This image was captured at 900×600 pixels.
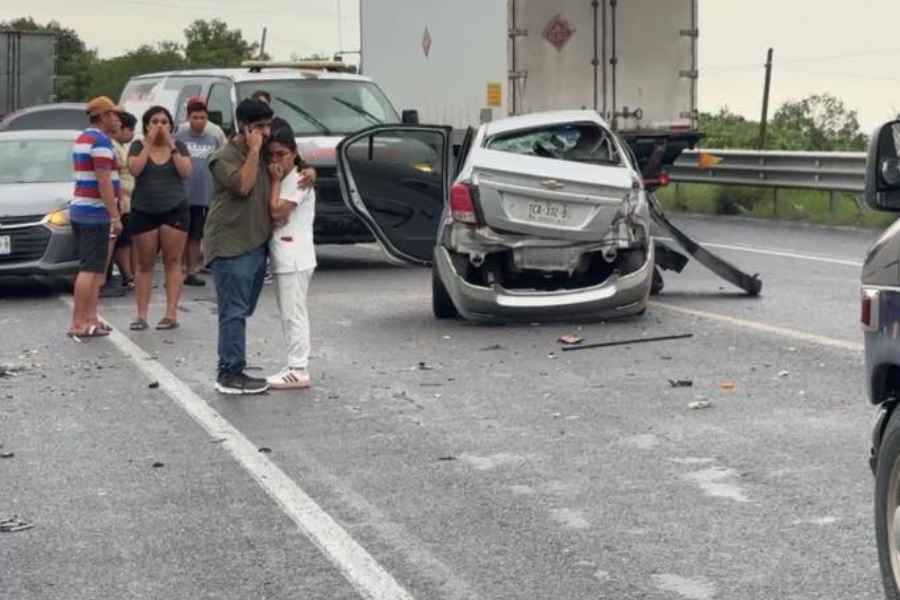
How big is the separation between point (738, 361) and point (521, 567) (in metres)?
5.37

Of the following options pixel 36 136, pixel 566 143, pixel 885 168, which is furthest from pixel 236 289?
pixel 36 136

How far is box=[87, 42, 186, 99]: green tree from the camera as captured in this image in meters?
72.5

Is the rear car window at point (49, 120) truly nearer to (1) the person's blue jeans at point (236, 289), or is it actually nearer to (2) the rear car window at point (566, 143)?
(2) the rear car window at point (566, 143)

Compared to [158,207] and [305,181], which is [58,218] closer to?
[158,207]

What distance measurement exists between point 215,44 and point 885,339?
82223 millimetres

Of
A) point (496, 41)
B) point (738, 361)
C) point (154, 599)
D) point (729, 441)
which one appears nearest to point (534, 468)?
point (729, 441)

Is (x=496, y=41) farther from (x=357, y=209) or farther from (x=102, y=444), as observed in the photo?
(x=102, y=444)

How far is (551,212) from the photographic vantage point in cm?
1374

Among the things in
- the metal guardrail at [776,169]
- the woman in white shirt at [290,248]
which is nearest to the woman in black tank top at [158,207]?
the woman in white shirt at [290,248]

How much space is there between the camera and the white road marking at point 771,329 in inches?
489

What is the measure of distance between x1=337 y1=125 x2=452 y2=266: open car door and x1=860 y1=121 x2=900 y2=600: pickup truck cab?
9.61m

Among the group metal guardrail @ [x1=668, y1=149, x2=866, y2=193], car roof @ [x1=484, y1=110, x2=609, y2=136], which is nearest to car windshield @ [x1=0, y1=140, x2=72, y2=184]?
car roof @ [x1=484, y1=110, x2=609, y2=136]

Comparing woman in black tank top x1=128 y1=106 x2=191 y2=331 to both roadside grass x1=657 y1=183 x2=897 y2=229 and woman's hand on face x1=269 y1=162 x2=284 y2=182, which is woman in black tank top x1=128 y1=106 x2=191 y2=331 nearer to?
woman's hand on face x1=269 y1=162 x2=284 y2=182

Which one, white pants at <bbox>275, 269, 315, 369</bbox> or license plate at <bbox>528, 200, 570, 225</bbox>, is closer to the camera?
white pants at <bbox>275, 269, 315, 369</bbox>
